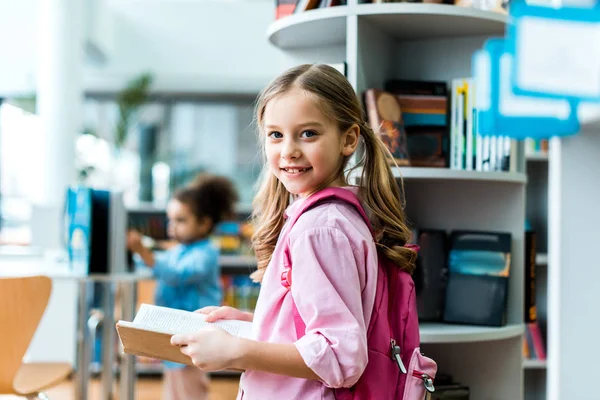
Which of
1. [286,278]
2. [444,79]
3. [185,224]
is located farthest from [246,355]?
[185,224]

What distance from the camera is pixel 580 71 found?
645 millimetres

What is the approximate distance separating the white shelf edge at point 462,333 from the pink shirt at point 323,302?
709 millimetres

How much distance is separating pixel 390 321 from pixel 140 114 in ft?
19.0

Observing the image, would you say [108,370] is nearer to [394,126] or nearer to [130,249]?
[130,249]

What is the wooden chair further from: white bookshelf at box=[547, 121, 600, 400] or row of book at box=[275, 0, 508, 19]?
white bookshelf at box=[547, 121, 600, 400]

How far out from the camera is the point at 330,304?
117 cm

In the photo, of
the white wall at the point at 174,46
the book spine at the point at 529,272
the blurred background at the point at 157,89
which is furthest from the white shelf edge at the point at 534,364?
the white wall at the point at 174,46

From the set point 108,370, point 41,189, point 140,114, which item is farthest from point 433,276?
point 140,114

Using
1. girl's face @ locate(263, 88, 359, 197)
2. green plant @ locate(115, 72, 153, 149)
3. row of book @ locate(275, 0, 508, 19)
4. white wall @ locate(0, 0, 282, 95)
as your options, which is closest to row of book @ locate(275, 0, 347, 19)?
row of book @ locate(275, 0, 508, 19)

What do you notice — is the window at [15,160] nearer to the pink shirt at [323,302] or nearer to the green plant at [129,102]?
the green plant at [129,102]

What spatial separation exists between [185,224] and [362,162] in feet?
7.37

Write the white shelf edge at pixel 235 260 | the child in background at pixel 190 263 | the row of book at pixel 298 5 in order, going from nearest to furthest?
the row of book at pixel 298 5 < the child in background at pixel 190 263 < the white shelf edge at pixel 235 260

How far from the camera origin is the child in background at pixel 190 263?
132 inches

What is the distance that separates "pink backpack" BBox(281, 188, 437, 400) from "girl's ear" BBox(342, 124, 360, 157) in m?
0.10
